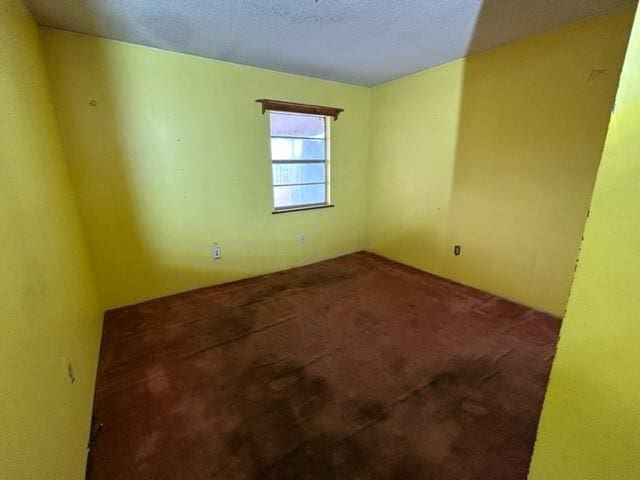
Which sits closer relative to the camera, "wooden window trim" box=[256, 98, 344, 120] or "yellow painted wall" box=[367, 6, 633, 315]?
"yellow painted wall" box=[367, 6, 633, 315]

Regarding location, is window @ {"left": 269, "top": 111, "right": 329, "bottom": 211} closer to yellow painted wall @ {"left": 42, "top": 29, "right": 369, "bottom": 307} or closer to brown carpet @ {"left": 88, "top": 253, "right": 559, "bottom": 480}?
yellow painted wall @ {"left": 42, "top": 29, "right": 369, "bottom": 307}

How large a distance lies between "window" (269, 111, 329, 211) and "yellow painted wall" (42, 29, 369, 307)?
0.17 meters

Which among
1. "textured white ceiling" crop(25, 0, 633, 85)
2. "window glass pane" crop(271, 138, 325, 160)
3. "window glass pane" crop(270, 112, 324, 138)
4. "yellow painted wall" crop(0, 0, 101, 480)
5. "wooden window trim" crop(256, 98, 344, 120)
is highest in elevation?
"textured white ceiling" crop(25, 0, 633, 85)

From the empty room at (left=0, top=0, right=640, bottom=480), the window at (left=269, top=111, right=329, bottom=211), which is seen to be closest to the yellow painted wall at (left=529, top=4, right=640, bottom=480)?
the empty room at (left=0, top=0, right=640, bottom=480)

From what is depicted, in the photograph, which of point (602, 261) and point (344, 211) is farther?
point (344, 211)

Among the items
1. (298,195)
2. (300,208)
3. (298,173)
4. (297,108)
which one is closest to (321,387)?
(300,208)

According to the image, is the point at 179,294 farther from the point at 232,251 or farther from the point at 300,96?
the point at 300,96

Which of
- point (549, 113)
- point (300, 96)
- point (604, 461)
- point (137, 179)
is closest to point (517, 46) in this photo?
point (549, 113)

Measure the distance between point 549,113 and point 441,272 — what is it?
5.64 feet

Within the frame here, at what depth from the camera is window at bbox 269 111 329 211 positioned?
3.20m

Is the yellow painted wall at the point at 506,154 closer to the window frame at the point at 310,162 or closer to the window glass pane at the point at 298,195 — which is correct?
the window frame at the point at 310,162

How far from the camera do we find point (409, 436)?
4.43 feet

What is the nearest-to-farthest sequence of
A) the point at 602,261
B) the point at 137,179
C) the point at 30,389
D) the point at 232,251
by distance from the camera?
the point at 602,261, the point at 30,389, the point at 137,179, the point at 232,251

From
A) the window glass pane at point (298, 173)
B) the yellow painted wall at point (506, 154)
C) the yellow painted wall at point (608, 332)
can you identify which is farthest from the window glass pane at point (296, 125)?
the yellow painted wall at point (608, 332)
